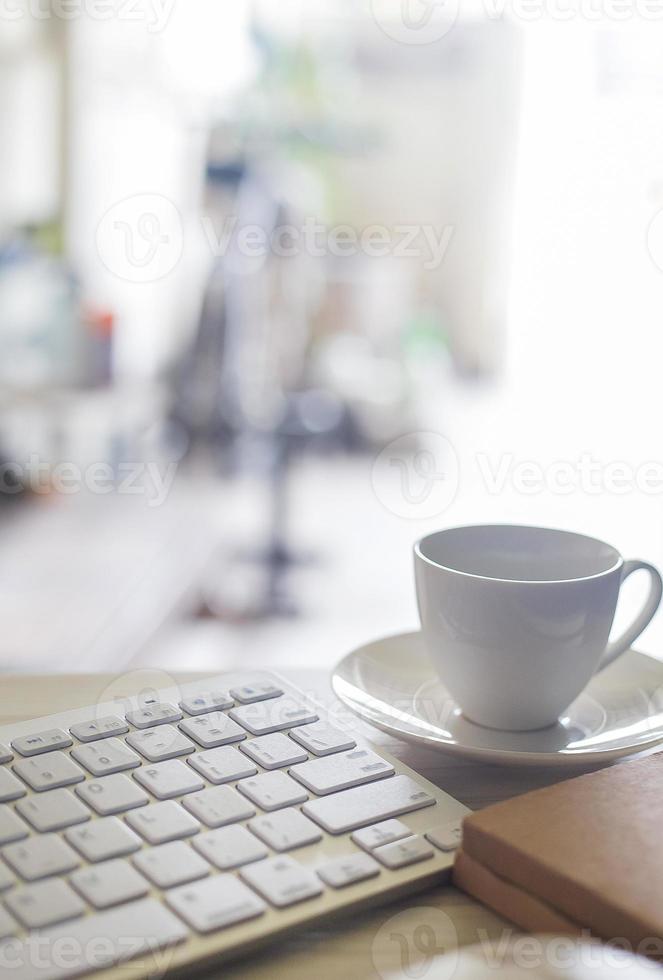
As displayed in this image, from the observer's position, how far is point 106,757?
39cm

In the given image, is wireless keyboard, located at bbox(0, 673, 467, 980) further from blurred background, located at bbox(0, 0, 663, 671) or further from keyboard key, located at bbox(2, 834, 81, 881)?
blurred background, located at bbox(0, 0, 663, 671)

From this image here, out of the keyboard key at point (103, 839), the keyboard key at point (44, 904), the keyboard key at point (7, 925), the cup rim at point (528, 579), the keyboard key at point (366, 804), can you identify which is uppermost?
the cup rim at point (528, 579)

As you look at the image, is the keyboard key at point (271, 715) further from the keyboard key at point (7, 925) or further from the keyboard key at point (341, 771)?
the keyboard key at point (7, 925)

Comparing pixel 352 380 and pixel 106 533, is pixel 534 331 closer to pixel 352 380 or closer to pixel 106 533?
pixel 352 380

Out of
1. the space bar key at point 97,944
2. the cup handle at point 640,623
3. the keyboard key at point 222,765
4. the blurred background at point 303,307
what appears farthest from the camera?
the blurred background at point 303,307

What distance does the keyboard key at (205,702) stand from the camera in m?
0.44

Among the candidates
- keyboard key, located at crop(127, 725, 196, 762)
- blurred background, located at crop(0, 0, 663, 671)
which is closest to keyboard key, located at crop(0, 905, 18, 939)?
keyboard key, located at crop(127, 725, 196, 762)

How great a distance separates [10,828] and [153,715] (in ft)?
0.32

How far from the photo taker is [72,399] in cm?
247

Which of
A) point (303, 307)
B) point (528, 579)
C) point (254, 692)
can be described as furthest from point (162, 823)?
point (303, 307)

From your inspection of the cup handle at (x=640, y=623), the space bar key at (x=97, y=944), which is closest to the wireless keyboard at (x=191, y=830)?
the space bar key at (x=97, y=944)

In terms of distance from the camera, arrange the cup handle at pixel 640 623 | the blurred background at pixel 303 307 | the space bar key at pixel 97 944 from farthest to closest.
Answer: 1. the blurred background at pixel 303 307
2. the cup handle at pixel 640 623
3. the space bar key at pixel 97 944

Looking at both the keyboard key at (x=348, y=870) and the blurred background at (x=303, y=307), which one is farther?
the blurred background at (x=303, y=307)

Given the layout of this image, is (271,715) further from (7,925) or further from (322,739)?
Result: (7,925)
